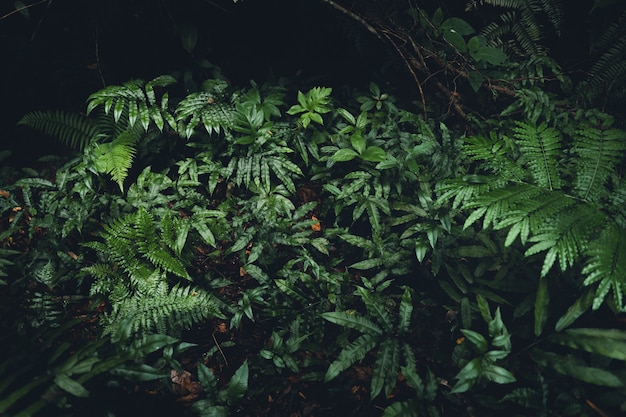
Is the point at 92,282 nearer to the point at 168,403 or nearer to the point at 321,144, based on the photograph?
the point at 168,403

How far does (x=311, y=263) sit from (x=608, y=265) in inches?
66.5

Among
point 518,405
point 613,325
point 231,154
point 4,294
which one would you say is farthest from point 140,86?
point 613,325

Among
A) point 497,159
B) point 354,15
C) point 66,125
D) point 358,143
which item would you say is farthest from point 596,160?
point 66,125

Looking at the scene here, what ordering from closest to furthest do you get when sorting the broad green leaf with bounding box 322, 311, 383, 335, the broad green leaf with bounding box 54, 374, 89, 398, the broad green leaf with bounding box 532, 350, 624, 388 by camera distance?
1. the broad green leaf with bounding box 54, 374, 89, 398
2. the broad green leaf with bounding box 532, 350, 624, 388
3. the broad green leaf with bounding box 322, 311, 383, 335

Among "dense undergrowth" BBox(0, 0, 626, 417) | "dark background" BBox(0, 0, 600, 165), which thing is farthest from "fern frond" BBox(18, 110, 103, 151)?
Answer: "dark background" BBox(0, 0, 600, 165)

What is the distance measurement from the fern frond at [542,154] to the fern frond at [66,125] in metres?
3.12

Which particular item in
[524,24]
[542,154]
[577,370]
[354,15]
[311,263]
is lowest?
[311,263]

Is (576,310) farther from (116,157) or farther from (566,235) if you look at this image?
(116,157)

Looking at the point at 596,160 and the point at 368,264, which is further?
the point at 368,264

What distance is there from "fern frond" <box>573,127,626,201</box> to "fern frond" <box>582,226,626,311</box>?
0.32m

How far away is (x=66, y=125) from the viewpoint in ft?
9.53

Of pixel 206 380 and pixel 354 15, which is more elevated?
pixel 354 15

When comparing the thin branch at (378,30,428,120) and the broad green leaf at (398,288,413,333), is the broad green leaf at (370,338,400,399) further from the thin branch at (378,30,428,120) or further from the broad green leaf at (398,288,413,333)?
the thin branch at (378,30,428,120)

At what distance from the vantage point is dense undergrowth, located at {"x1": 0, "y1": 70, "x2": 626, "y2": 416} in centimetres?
198
